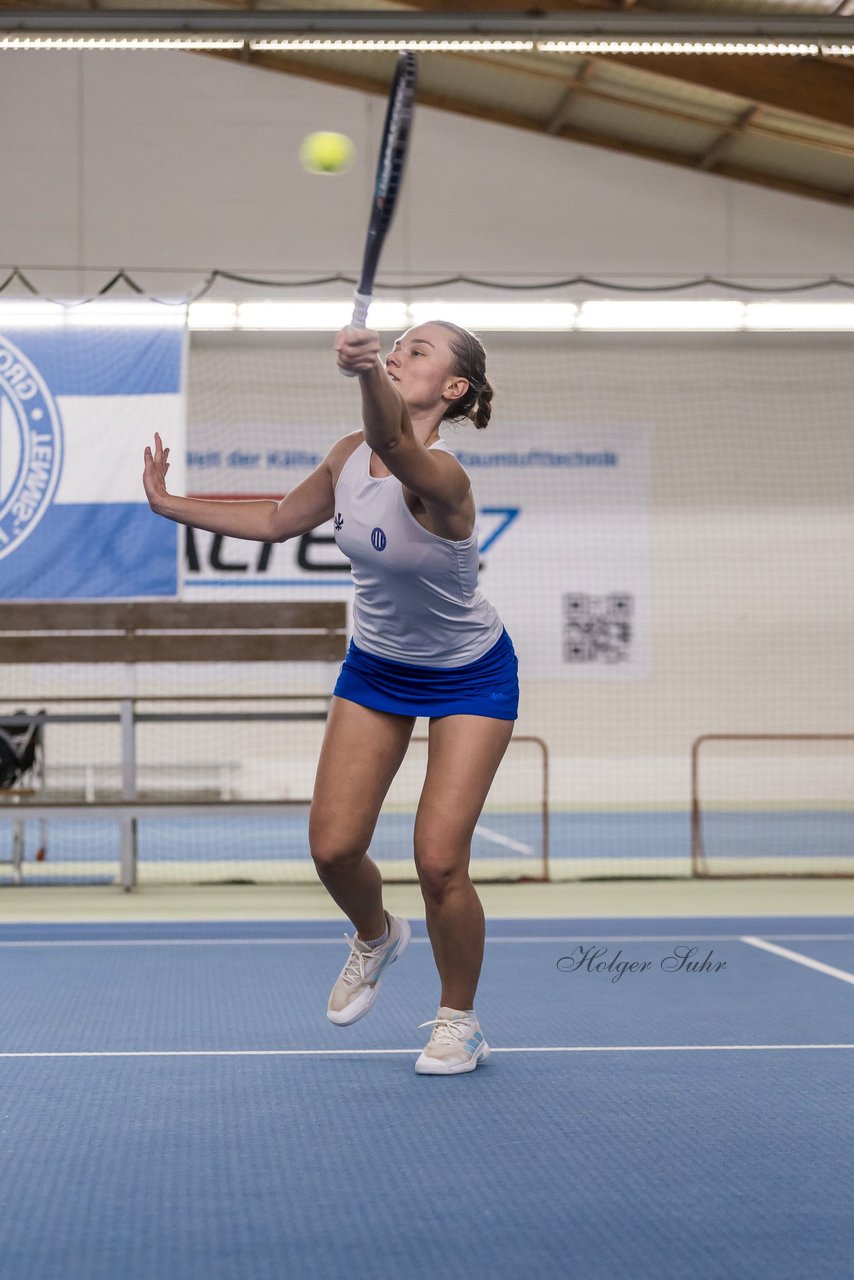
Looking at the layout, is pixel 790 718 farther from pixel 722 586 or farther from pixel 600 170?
pixel 600 170

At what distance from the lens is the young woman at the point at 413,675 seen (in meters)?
3.38

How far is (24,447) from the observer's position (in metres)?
8.05

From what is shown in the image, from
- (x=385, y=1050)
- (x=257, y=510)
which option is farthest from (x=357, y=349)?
(x=385, y=1050)

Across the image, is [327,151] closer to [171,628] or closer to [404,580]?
[404,580]

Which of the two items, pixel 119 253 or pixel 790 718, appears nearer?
pixel 119 253

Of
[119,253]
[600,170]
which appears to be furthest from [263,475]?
[600,170]

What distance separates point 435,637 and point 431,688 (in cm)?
12

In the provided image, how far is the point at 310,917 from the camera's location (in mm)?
7004

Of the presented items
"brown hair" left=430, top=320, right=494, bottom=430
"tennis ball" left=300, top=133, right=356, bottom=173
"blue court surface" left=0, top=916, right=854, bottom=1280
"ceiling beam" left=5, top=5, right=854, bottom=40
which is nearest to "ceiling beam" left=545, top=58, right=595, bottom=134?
"ceiling beam" left=5, top=5, right=854, bottom=40

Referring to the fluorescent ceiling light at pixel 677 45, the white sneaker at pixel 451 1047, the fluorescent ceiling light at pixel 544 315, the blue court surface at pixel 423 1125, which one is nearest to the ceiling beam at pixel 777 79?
the fluorescent ceiling light at pixel 544 315

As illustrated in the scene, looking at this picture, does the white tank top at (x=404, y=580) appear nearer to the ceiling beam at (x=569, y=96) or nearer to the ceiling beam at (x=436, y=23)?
the ceiling beam at (x=436, y=23)

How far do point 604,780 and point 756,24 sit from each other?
7.97 m

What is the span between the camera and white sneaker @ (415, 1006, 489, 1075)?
3.64 metres

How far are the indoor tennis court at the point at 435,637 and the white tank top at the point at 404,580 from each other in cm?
2
